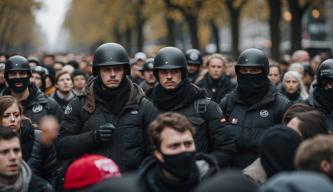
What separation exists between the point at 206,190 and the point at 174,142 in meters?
1.47

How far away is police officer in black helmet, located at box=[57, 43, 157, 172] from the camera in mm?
6238

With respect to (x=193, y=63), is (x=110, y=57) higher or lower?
higher

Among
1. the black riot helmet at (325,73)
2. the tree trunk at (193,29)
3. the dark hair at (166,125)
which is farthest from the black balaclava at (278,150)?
the tree trunk at (193,29)

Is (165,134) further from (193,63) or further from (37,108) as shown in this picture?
(193,63)

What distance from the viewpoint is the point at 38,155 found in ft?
21.8

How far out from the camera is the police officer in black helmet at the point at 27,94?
891cm

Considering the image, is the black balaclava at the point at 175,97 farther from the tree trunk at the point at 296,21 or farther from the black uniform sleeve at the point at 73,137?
the tree trunk at the point at 296,21

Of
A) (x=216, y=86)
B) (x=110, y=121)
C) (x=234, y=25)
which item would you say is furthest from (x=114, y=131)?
(x=234, y=25)

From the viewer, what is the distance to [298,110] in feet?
19.4

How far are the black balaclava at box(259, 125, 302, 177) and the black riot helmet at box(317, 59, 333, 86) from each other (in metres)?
3.19

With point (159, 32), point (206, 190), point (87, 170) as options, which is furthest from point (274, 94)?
point (159, 32)

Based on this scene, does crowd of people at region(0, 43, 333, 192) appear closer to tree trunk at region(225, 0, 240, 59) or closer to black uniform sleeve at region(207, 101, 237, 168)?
black uniform sleeve at region(207, 101, 237, 168)

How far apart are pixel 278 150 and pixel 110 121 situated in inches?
82.2

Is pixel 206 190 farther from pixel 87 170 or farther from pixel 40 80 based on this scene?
pixel 40 80
